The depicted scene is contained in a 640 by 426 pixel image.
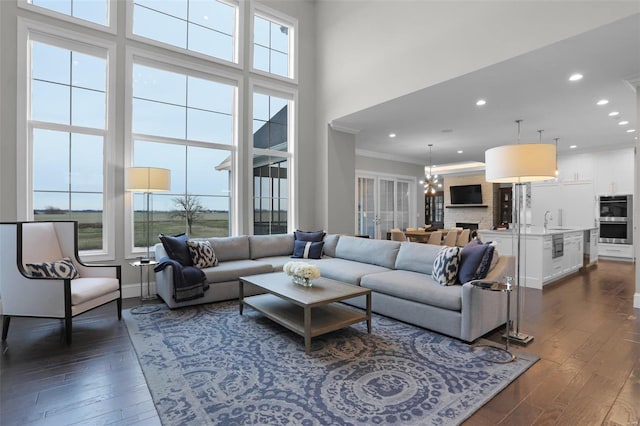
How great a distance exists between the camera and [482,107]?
5059mm

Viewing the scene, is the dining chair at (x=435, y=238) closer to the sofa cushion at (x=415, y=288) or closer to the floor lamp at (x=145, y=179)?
the sofa cushion at (x=415, y=288)

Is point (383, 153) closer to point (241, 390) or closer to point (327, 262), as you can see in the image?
point (327, 262)

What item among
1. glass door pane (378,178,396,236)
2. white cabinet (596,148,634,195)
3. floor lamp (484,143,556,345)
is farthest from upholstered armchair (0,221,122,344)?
white cabinet (596,148,634,195)

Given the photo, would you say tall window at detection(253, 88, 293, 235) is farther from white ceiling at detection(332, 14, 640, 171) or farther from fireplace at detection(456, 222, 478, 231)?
fireplace at detection(456, 222, 478, 231)

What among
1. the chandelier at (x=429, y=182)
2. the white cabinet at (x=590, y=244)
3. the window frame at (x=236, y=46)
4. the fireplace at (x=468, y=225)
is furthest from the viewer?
the fireplace at (x=468, y=225)

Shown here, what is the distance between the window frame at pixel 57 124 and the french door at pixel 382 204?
602cm

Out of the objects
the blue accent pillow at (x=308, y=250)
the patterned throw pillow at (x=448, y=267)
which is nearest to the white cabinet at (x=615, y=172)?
the patterned throw pillow at (x=448, y=267)

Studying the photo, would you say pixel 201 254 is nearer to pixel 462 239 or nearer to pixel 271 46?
pixel 271 46

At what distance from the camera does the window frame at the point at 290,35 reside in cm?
573

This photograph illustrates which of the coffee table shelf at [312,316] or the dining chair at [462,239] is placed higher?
the dining chair at [462,239]

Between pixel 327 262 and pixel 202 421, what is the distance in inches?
118

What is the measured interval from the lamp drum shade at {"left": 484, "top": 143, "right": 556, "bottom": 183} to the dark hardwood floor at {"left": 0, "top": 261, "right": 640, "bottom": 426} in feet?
4.95

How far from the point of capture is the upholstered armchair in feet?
9.35

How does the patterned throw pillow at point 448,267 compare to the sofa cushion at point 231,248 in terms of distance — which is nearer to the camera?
the patterned throw pillow at point 448,267
